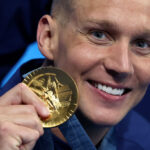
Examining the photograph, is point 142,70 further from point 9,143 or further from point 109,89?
point 9,143

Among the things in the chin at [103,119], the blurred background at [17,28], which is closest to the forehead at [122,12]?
the chin at [103,119]

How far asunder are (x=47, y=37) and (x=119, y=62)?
55 cm

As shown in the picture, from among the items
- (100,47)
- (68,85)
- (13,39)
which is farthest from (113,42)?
(13,39)

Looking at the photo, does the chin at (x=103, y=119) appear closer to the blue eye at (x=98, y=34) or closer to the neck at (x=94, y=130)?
the neck at (x=94, y=130)

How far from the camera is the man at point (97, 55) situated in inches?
66.7

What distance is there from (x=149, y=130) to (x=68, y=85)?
1311mm

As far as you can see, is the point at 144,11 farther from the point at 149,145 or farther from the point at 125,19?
the point at 149,145

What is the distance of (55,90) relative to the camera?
1.69 m

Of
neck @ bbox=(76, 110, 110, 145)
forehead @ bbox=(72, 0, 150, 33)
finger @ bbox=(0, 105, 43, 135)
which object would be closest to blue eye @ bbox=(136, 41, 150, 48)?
forehead @ bbox=(72, 0, 150, 33)

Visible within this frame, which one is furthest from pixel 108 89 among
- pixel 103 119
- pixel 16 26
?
pixel 16 26

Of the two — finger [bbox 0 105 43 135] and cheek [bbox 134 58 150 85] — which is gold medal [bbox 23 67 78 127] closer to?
finger [bbox 0 105 43 135]

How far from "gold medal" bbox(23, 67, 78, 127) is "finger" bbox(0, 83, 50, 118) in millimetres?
91

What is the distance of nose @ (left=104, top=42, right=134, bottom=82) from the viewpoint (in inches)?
65.7

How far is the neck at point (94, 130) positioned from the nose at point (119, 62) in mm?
441
